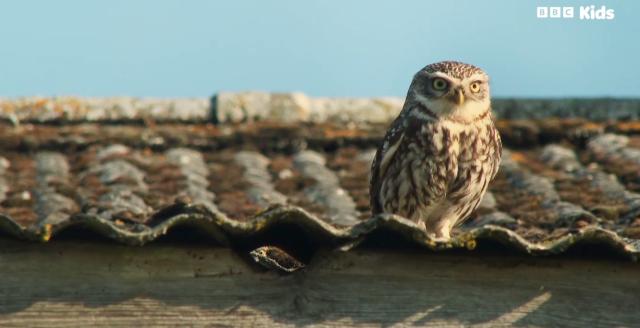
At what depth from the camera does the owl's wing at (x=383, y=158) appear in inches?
252

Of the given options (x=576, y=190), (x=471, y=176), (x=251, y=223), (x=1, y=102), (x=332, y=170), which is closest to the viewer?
(x=251, y=223)

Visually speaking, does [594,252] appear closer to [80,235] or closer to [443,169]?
[443,169]

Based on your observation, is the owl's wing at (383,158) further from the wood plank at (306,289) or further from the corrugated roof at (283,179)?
the wood plank at (306,289)

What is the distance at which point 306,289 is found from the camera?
15.8ft

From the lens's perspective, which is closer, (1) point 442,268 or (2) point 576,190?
(1) point 442,268

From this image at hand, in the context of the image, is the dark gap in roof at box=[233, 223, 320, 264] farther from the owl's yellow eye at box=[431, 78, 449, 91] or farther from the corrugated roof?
the owl's yellow eye at box=[431, 78, 449, 91]

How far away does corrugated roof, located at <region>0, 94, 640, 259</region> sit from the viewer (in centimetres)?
473

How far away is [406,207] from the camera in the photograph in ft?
21.1

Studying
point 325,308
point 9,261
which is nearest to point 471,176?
point 325,308

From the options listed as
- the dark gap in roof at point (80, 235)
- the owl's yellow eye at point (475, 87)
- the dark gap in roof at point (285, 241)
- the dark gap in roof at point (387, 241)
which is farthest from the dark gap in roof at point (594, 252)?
the owl's yellow eye at point (475, 87)

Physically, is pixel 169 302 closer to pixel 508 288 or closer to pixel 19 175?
pixel 508 288

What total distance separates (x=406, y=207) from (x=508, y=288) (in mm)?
1574

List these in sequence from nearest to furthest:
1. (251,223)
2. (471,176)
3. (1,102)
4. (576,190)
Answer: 1. (251,223)
2. (471,176)
3. (576,190)
4. (1,102)

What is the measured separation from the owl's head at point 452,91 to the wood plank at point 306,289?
1601 mm
